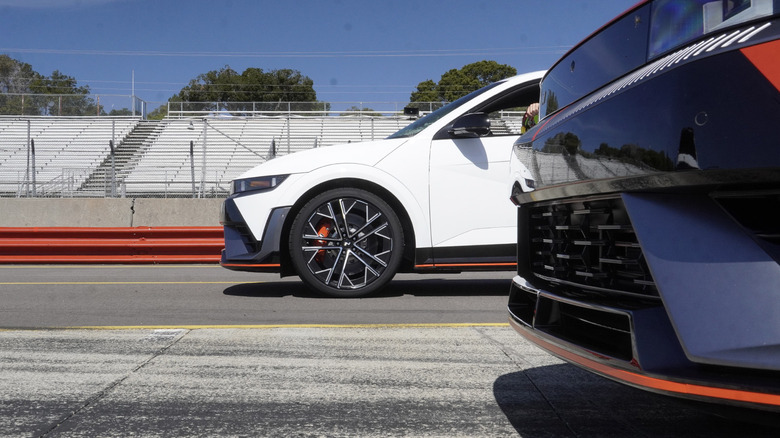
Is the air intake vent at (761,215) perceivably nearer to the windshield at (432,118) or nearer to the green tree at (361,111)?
the windshield at (432,118)

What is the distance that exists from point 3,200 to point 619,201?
45.6 ft

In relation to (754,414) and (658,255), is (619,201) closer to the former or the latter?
(658,255)

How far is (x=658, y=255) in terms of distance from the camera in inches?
70.9

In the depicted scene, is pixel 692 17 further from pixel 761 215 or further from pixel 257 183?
pixel 257 183

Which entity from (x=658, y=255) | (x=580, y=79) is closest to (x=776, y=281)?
(x=658, y=255)

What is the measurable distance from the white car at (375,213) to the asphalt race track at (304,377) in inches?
13.3

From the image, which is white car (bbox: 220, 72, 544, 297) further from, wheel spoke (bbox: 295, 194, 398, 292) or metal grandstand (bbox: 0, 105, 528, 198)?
metal grandstand (bbox: 0, 105, 528, 198)

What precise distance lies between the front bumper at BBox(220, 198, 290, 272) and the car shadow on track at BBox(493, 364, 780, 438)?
270cm

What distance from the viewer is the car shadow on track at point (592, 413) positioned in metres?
2.52

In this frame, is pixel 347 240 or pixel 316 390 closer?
Answer: pixel 316 390

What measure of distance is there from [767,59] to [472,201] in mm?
4050

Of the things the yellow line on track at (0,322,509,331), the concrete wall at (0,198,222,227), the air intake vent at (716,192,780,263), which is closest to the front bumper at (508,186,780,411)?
the air intake vent at (716,192,780,263)

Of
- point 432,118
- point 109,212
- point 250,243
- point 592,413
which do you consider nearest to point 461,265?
point 432,118

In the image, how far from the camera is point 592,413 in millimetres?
2754
